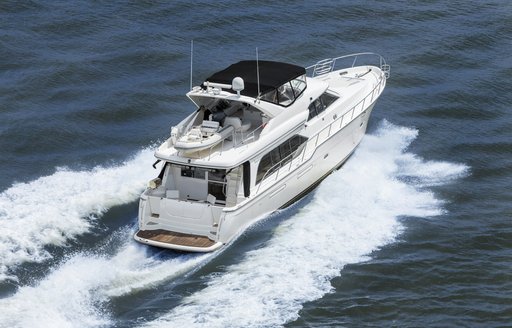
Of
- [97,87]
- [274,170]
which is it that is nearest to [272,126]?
[274,170]

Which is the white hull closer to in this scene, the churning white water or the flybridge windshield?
the churning white water

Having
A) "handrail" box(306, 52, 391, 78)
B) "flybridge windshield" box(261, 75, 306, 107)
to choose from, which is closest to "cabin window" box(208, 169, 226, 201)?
"flybridge windshield" box(261, 75, 306, 107)

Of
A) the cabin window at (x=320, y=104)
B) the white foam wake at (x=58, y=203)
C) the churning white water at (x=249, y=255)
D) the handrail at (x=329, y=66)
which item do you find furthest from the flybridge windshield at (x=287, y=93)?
the white foam wake at (x=58, y=203)

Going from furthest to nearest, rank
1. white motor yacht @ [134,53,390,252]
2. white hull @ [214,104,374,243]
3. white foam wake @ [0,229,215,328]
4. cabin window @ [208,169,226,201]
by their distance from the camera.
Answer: cabin window @ [208,169,226,201], white hull @ [214,104,374,243], white motor yacht @ [134,53,390,252], white foam wake @ [0,229,215,328]

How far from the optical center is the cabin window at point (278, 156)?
25.8 metres

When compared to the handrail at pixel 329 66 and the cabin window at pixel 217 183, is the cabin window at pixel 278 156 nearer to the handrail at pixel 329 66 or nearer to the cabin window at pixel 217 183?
the cabin window at pixel 217 183

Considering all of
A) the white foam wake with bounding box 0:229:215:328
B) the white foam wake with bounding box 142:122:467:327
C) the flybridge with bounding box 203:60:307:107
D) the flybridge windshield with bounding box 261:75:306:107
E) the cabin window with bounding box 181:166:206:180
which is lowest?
the white foam wake with bounding box 0:229:215:328

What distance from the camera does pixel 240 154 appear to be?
2480 cm

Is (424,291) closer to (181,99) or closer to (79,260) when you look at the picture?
(79,260)

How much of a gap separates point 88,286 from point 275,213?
6150 millimetres

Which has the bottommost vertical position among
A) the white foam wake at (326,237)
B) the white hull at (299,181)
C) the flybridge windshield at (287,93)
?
the white foam wake at (326,237)

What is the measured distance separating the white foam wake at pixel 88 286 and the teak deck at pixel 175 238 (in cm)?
29

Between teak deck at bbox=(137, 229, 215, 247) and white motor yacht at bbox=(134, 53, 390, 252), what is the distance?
0.02 m

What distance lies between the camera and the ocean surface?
22.1 metres
